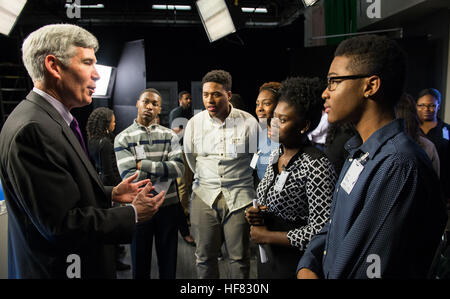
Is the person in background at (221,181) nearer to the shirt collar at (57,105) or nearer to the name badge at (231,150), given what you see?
the name badge at (231,150)

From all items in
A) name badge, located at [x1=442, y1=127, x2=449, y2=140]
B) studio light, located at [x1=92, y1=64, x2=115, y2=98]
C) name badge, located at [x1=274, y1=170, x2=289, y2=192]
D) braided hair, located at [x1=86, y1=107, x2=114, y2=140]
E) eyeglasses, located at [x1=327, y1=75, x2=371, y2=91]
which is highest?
studio light, located at [x1=92, y1=64, x2=115, y2=98]

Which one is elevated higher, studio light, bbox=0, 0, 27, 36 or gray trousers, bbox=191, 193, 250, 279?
studio light, bbox=0, 0, 27, 36

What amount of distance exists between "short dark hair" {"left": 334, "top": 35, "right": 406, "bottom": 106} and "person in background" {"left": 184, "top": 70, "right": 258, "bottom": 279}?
1.36m

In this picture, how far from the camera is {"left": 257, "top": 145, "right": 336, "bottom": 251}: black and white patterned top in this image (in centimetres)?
128

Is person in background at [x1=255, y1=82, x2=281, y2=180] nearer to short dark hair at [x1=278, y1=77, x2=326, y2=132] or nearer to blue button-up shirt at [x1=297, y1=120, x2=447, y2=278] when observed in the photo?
short dark hair at [x1=278, y1=77, x2=326, y2=132]

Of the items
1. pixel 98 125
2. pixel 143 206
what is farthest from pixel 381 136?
pixel 98 125

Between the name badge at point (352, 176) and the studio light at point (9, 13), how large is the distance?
2.61 meters

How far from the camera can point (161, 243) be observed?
237cm

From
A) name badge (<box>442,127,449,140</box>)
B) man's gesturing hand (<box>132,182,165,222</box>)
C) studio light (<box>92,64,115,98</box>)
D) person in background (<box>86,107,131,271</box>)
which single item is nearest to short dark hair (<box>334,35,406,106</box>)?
man's gesturing hand (<box>132,182,165,222</box>)

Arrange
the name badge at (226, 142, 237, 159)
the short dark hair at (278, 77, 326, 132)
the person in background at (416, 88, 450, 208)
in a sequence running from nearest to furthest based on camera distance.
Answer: the short dark hair at (278, 77, 326, 132)
the name badge at (226, 142, 237, 159)
the person in background at (416, 88, 450, 208)

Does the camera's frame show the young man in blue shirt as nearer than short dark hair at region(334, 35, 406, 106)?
Yes

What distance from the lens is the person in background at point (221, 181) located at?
7.22 feet

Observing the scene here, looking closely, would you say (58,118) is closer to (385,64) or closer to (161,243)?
(385,64)
